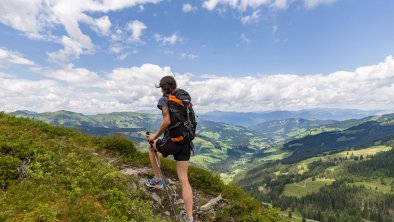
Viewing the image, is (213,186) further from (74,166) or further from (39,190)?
(39,190)

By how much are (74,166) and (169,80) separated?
226 inches

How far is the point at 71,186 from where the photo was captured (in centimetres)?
1085

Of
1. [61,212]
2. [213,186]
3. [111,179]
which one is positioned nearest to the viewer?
[61,212]

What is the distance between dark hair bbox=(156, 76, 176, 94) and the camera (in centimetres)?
1075

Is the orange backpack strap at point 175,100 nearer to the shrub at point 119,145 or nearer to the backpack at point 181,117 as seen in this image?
the backpack at point 181,117

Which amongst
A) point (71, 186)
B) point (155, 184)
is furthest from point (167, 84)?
point (155, 184)

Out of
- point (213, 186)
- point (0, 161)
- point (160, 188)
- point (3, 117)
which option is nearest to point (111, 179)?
point (160, 188)

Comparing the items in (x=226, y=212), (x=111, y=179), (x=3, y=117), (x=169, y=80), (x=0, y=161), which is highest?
(x=169, y=80)

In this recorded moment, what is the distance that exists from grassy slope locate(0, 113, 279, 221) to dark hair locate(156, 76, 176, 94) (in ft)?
Answer: 13.3

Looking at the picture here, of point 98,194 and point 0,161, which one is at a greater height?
point 0,161

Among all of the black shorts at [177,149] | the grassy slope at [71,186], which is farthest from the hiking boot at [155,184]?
the black shorts at [177,149]

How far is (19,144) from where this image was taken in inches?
510

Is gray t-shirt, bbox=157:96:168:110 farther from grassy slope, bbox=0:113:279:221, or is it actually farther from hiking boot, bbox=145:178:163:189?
hiking boot, bbox=145:178:163:189

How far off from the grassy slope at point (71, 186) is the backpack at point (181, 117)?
2.74 meters
